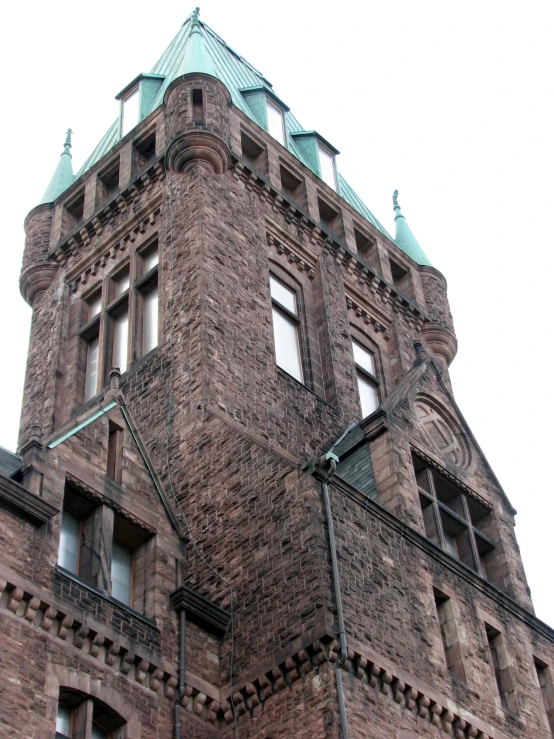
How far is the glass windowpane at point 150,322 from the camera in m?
29.4

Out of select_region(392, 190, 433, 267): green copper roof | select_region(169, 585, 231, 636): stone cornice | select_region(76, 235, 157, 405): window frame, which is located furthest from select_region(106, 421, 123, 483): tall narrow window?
select_region(392, 190, 433, 267): green copper roof

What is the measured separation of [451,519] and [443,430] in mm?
2329

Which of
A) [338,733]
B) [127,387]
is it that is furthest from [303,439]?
[338,733]

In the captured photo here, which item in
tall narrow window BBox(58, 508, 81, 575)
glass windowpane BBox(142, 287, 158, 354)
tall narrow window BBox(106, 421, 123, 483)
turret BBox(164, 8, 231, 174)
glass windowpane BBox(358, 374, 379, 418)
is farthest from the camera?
glass windowpane BBox(358, 374, 379, 418)

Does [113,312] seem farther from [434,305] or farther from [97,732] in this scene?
[97,732]

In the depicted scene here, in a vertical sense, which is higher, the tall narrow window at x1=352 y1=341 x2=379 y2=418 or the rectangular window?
the rectangular window

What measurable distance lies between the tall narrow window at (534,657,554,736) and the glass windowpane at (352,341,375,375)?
436 inches

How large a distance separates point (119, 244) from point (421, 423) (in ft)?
33.4

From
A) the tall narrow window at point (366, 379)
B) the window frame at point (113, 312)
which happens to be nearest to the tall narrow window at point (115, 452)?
the window frame at point (113, 312)

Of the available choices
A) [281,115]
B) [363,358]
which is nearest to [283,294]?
[363,358]

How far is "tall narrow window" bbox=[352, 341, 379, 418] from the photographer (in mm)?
32156

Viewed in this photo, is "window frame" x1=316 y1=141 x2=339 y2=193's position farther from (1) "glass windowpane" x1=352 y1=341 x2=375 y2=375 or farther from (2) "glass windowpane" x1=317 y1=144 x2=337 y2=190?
(1) "glass windowpane" x1=352 y1=341 x2=375 y2=375

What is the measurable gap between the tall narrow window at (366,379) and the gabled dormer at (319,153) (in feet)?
22.3

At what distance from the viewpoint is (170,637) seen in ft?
66.2
